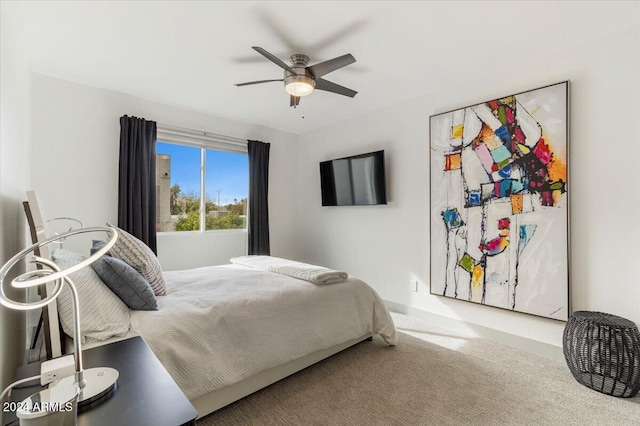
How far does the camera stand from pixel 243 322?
73.0 inches

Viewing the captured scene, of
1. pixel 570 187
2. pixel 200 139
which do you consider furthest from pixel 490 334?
pixel 200 139

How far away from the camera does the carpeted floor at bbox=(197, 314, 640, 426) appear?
1.76m

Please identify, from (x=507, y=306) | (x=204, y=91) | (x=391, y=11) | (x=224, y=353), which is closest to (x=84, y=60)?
(x=204, y=91)

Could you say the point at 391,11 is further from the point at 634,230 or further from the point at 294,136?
the point at 294,136

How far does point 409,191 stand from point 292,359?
2.34 meters

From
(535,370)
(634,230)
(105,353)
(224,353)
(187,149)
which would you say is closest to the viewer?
(105,353)

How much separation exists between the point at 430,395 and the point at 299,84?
2491mm

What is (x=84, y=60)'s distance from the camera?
264 centimetres

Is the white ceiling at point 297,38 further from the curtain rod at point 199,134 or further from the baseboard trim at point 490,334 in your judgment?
the baseboard trim at point 490,334

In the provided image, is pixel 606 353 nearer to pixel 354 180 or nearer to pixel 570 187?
pixel 570 187

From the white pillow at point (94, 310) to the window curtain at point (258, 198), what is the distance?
272 cm

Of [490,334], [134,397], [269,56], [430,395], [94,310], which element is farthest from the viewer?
[490,334]

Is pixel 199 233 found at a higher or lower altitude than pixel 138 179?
lower

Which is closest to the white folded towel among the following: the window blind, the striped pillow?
the striped pillow
